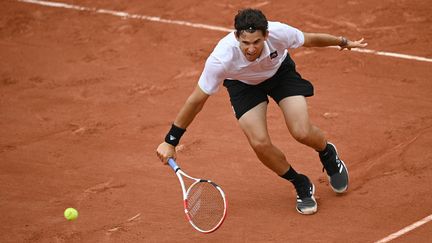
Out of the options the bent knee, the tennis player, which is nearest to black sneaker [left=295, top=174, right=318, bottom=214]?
the tennis player

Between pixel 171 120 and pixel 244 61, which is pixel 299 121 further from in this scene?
pixel 171 120

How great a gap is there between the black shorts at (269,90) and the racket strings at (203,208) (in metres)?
0.89

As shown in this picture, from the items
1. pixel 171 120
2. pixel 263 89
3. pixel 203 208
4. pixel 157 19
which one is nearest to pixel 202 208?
pixel 203 208

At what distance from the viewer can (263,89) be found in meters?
7.72

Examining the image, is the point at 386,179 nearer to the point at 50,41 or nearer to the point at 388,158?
the point at 388,158

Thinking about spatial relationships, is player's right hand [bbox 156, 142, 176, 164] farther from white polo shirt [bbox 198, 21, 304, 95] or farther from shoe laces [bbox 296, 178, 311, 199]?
shoe laces [bbox 296, 178, 311, 199]

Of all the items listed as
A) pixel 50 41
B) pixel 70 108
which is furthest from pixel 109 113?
pixel 50 41

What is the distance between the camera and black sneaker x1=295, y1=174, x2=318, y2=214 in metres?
7.71

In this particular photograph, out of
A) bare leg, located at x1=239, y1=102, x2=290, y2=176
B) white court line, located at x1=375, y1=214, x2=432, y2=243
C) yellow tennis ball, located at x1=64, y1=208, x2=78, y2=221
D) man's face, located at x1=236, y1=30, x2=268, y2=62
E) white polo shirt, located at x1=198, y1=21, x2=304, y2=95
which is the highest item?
man's face, located at x1=236, y1=30, x2=268, y2=62

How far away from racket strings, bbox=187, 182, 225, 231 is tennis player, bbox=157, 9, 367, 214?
37 centimetres

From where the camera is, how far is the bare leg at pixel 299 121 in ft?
24.4

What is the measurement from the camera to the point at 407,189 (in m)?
7.96

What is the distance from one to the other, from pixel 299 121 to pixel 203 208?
119cm

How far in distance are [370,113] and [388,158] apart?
1165 mm
